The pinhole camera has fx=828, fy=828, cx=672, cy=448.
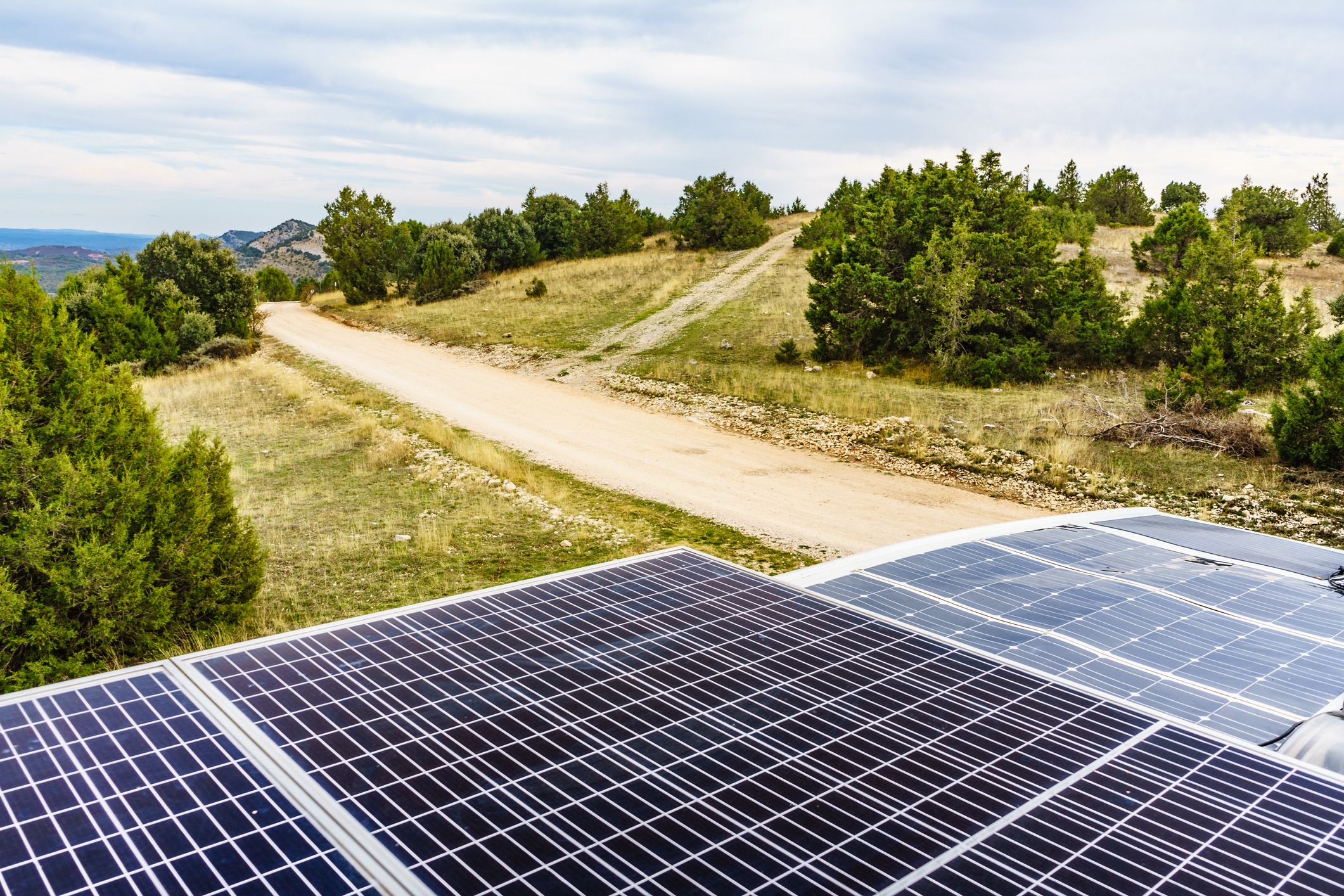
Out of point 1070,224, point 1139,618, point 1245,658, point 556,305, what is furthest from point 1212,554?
point 1070,224

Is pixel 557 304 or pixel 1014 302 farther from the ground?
pixel 1014 302

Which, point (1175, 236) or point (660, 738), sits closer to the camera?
point (660, 738)

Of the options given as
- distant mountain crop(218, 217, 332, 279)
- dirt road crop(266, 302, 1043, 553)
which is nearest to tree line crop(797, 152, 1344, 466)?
dirt road crop(266, 302, 1043, 553)

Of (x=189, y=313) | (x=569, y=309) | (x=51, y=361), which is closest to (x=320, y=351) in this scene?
(x=189, y=313)

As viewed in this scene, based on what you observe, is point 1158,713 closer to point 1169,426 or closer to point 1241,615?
point 1241,615

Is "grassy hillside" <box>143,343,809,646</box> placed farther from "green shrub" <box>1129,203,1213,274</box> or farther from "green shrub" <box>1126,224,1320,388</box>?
"green shrub" <box>1129,203,1213,274</box>

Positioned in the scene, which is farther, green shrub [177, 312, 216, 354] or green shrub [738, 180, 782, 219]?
green shrub [738, 180, 782, 219]

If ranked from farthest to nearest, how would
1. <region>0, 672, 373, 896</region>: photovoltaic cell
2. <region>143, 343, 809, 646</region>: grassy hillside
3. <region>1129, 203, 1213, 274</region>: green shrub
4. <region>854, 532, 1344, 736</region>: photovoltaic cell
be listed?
<region>1129, 203, 1213, 274</region>: green shrub → <region>143, 343, 809, 646</region>: grassy hillside → <region>854, 532, 1344, 736</region>: photovoltaic cell → <region>0, 672, 373, 896</region>: photovoltaic cell
